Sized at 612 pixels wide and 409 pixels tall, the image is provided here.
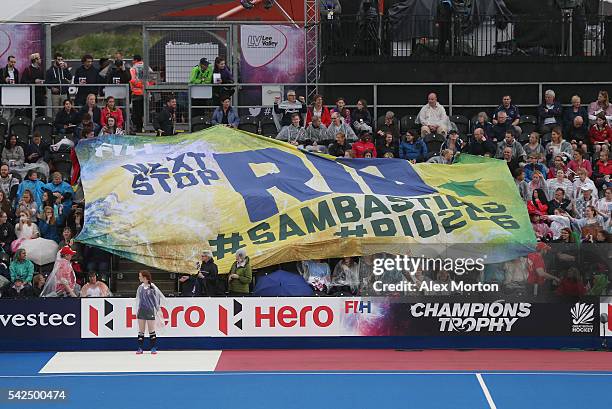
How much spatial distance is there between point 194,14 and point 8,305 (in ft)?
54.9

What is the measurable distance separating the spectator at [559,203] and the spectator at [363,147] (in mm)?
4374

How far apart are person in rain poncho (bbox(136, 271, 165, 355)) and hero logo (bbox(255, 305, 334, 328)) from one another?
2081mm

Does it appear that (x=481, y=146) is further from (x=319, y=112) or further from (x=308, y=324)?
(x=308, y=324)

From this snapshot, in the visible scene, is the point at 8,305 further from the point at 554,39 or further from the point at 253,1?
the point at 554,39

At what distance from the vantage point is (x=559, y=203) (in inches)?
1187

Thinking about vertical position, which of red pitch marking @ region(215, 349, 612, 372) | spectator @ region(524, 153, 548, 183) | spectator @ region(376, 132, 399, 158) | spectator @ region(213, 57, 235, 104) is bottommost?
red pitch marking @ region(215, 349, 612, 372)

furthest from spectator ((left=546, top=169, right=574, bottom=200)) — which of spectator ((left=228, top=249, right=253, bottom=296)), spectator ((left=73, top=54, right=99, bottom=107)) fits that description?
spectator ((left=73, top=54, right=99, bottom=107))

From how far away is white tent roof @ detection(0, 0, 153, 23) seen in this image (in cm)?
3869

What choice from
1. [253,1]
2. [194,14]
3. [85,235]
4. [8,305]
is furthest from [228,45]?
[8,305]

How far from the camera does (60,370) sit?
25.2m

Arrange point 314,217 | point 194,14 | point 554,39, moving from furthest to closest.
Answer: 1. point 194,14
2. point 554,39
3. point 314,217

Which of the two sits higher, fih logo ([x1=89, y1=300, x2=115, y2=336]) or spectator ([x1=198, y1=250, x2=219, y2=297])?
spectator ([x1=198, y1=250, x2=219, y2=297])

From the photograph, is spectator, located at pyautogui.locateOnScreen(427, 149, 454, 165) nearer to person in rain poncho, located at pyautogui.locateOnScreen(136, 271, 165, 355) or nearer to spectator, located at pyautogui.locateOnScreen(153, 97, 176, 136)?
spectator, located at pyautogui.locateOnScreen(153, 97, 176, 136)

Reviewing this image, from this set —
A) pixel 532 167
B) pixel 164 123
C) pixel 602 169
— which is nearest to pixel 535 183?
pixel 532 167
